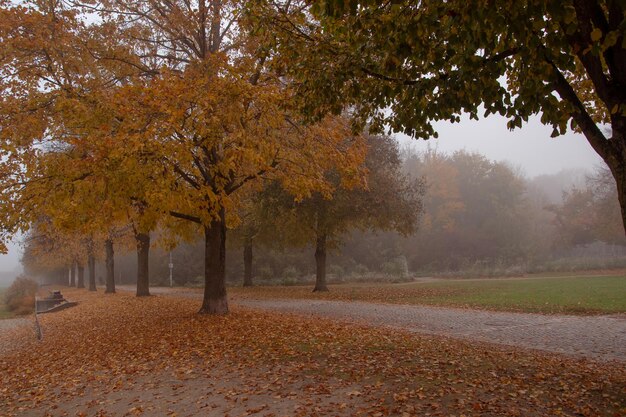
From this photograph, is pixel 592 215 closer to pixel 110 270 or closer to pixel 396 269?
pixel 396 269

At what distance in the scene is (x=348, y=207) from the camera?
853 inches

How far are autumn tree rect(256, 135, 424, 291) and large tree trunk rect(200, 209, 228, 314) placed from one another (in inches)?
339

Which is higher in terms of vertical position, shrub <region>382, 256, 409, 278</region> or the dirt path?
shrub <region>382, 256, 409, 278</region>

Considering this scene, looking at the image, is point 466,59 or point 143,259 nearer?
point 466,59

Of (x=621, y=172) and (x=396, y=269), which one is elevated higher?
(x=621, y=172)

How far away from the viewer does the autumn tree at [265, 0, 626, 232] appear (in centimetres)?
471

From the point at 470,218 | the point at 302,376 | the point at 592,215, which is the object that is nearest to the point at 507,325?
the point at 302,376

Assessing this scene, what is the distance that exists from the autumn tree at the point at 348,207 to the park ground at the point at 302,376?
10923 millimetres

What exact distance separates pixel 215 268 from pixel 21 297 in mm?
29156

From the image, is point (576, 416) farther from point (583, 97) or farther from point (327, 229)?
point (327, 229)

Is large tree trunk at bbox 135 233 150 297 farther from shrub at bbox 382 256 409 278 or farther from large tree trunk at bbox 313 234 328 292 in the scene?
shrub at bbox 382 256 409 278

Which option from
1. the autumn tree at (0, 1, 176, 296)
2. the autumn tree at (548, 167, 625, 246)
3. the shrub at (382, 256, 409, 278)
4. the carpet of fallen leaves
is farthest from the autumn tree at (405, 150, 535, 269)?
the autumn tree at (0, 1, 176, 296)

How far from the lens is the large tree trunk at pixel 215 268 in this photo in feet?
41.6

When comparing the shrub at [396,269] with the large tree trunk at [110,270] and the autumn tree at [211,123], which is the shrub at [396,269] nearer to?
the large tree trunk at [110,270]
